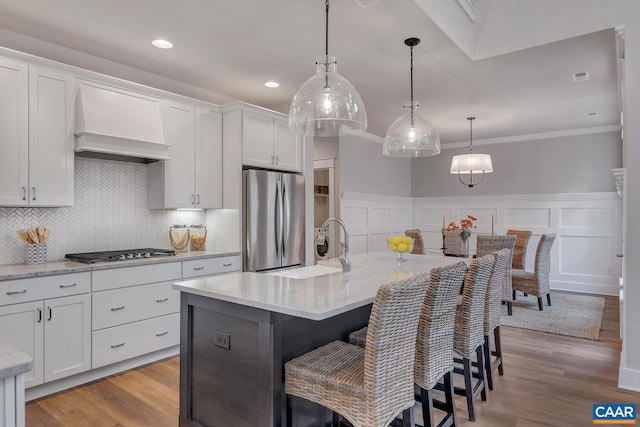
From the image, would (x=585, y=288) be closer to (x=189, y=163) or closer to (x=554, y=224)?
(x=554, y=224)

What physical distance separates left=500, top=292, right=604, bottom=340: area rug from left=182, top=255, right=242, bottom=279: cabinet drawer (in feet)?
10.4

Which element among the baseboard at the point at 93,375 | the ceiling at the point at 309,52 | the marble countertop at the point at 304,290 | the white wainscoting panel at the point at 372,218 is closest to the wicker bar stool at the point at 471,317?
the marble countertop at the point at 304,290

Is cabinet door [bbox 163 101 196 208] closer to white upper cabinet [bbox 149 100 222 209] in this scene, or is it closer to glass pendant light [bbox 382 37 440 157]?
white upper cabinet [bbox 149 100 222 209]

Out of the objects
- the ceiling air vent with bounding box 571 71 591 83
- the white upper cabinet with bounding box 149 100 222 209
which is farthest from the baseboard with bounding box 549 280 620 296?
the white upper cabinet with bounding box 149 100 222 209

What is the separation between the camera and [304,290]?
205 cm

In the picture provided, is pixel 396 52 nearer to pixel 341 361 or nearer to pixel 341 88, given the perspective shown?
pixel 341 88

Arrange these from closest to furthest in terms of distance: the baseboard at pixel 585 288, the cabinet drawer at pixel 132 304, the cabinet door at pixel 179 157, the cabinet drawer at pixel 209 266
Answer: the cabinet drawer at pixel 132 304 < the cabinet drawer at pixel 209 266 < the cabinet door at pixel 179 157 < the baseboard at pixel 585 288

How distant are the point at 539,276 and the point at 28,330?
535 cm

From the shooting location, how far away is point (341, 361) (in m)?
1.88

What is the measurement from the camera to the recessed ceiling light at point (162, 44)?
10.6ft

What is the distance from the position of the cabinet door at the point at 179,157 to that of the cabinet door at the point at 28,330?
140 cm

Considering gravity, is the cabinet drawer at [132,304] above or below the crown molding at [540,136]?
below

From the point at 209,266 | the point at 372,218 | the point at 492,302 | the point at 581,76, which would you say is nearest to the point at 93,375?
the point at 209,266

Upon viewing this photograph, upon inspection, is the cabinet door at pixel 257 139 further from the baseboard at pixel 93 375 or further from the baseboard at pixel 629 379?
the baseboard at pixel 629 379
